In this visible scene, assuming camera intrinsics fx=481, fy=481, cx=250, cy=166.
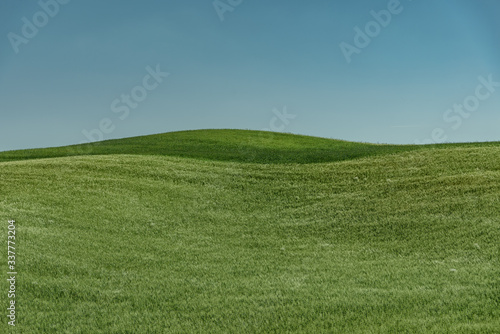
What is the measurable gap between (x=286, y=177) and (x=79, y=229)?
10.6m

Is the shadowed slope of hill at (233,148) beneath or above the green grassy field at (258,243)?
above

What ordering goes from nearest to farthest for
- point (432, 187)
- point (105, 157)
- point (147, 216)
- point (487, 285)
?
point (487, 285)
point (147, 216)
point (432, 187)
point (105, 157)

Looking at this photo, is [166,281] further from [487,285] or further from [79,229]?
[487,285]

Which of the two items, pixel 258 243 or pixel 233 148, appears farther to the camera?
pixel 233 148

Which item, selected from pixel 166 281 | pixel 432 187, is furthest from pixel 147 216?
pixel 432 187

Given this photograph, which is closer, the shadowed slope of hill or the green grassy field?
the green grassy field

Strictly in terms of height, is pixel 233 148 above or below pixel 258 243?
above

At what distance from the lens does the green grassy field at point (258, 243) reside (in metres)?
8.13

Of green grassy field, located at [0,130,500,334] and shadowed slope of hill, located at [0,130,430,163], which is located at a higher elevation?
shadowed slope of hill, located at [0,130,430,163]

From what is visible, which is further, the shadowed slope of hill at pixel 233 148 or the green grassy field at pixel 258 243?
the shadowed slope of hill at pixel 233 148

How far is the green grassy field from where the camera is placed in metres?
8.13

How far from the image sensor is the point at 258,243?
13641 mm

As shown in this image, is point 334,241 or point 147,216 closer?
point 334,241

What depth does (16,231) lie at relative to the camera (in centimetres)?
1345
